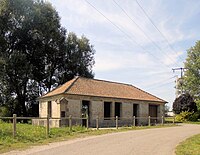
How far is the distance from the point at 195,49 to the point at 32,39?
2951 cm

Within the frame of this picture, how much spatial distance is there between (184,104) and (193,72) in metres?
12.1

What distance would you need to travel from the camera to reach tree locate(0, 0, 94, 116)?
34438 millimetres

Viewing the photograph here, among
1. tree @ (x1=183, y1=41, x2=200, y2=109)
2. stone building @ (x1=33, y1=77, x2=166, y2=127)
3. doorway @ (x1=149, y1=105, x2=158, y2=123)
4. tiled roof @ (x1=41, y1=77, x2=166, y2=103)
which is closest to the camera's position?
stone building @ (x1=33, y1=77, x2=166, y2=127)

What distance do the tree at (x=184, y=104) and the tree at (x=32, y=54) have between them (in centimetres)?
1291

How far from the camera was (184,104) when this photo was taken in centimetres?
4112

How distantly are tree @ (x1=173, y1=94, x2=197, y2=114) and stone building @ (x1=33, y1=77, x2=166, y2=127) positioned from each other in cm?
701

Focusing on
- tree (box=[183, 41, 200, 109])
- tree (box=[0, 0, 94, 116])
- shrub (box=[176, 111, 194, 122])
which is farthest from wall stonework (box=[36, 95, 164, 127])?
tree (box=[183, 41, 200, 109])

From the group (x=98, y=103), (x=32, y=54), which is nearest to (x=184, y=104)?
(x=98, y=103)

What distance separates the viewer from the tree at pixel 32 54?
3444 cm

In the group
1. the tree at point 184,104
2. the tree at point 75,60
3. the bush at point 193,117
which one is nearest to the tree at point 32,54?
the tree at point 75,60

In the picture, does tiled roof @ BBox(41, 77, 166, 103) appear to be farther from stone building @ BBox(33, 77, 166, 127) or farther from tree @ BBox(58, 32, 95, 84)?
tree @ BBox(58, 32, 95, 84)

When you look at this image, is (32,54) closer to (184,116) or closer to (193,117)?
(184,116)

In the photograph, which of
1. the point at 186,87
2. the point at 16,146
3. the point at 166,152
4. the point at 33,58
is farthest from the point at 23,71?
the point at 186,87

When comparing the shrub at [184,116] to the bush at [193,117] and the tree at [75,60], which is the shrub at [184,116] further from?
the tree at [75,60]
